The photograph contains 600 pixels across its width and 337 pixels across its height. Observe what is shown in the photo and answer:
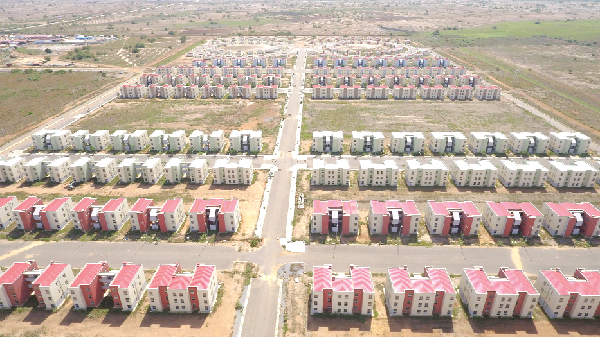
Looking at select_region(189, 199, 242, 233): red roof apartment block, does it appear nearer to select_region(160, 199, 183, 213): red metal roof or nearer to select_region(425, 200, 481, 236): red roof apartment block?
select_region(160, 199, 183, 213): red metal roof

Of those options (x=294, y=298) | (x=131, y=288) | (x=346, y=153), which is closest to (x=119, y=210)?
(x=131, y=288)

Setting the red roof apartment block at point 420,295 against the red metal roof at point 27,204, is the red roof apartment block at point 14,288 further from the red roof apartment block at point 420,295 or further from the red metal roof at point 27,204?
the red roof apartment block at point 420,295

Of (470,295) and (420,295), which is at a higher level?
(420,295)

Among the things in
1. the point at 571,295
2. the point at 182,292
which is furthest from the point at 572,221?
the point at 182,292

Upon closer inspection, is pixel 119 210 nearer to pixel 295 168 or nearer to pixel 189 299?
pixel 189 299

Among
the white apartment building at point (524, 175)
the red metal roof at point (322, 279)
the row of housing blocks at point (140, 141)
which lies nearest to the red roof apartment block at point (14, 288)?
the red metal roof at point (322, 279)

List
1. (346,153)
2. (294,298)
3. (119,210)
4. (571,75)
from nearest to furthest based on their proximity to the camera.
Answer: (294,298) < (119,210) < (346,153) < (571,75)

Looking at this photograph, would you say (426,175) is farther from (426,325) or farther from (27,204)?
(27,204)
